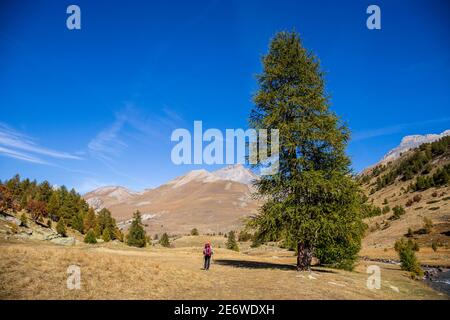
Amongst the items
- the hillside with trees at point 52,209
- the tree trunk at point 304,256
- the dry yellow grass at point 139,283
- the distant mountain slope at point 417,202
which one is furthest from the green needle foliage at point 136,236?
the tree trunk at point 304,256

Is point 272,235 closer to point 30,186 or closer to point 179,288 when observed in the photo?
point 179,288

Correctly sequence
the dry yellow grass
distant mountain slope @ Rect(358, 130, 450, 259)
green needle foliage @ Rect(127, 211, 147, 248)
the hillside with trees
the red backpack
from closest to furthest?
the dry yellow grass
the red backpack
distant mountain slope @ Rect(358, 130, 450, 259)
green needle foliage @ Rect(127, 211, 147, 248)
the hillside with trees

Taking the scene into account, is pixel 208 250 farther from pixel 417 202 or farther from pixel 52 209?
pixel 417 202

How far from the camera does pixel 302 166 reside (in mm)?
22484

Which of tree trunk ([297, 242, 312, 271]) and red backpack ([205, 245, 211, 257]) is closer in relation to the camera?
tree trunk ([297, 242, 312, 271])

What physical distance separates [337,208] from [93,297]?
618 inches

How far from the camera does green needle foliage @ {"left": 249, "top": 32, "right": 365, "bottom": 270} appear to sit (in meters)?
21.0

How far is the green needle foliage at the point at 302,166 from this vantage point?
21000 mm

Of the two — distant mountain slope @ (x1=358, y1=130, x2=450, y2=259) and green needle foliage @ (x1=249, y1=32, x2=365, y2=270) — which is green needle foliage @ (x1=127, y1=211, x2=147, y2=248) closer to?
distant mountain slope @ (x1=358, y1=130, x2=450, y2=259)

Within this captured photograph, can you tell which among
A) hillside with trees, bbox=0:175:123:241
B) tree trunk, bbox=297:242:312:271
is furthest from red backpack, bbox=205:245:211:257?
hillside with trees, bbox=0:175:123:241

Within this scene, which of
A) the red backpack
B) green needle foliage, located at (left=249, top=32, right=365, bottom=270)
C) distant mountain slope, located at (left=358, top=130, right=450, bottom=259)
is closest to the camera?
green needle foliage, located at (left=249, top=32, right=365, bottom=270)

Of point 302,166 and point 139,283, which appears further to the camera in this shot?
point 302,166

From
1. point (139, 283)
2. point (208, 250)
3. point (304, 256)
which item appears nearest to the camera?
point (139, 283)

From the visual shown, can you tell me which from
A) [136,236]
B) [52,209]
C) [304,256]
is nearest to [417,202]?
[136,236]
